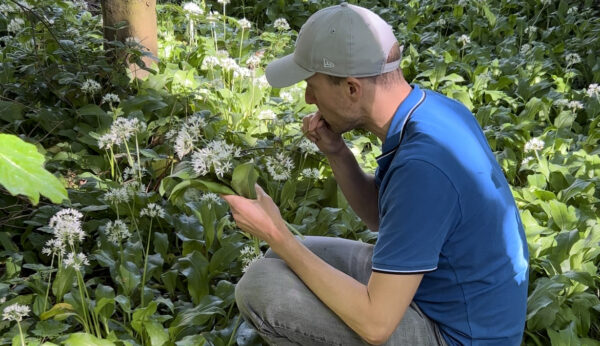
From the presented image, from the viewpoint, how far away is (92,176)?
11.3ft

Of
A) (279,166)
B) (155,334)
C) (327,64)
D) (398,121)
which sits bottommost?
(155,334)

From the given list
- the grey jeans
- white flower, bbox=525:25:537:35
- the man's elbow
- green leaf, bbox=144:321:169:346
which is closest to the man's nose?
the grey jeans

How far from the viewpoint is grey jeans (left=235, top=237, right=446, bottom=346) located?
2080 mm

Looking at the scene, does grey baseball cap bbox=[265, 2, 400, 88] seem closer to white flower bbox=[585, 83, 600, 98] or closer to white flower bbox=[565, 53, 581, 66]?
white flower bbox=[585, 83, 600, 98]

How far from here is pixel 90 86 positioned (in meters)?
4.01

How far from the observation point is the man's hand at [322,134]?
243 cm

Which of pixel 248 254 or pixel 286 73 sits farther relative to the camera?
pixel 248 254

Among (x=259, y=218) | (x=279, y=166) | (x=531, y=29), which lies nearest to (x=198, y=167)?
(x=259, y=218)

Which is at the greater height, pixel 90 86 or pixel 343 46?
pixel 343 46

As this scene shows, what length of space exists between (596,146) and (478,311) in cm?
265

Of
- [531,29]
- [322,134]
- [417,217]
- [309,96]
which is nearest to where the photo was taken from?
→ [417,217]

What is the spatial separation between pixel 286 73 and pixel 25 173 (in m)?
1.50

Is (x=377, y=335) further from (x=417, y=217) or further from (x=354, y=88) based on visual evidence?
(x=354, y=88)

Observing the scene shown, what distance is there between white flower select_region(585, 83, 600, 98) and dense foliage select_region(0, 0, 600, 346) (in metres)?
0.01
